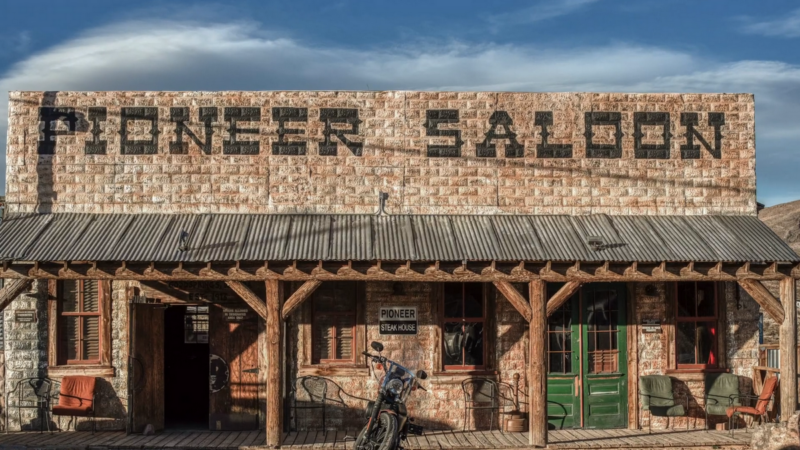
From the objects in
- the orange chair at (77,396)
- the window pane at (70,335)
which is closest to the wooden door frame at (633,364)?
the orange chair at (77,396)

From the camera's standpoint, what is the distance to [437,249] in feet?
41.0

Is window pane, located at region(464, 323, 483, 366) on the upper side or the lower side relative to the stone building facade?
lower

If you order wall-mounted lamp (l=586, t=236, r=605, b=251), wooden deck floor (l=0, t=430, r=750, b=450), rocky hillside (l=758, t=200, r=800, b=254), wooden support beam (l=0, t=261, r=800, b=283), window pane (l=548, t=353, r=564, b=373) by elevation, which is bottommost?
wooden deck floor (l=0, t=430, r=750, b=450)

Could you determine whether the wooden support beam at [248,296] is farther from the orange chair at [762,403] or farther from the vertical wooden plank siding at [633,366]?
the orange chair at [762,403]

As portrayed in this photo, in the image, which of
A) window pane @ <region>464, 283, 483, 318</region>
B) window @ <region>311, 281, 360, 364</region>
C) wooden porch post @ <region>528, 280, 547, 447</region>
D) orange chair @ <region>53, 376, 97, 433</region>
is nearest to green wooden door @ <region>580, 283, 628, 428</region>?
window pane @ <region>464, 283, 483, 318</region>

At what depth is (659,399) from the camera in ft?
45.0

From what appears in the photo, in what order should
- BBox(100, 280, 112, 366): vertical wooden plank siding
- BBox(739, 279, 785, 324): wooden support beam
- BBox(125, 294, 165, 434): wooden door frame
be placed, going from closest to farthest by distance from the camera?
BBox(739, 279, 785, 324): wooden support beam
BBox(125, 294, 165, 434): wooden door frame
BBox(100, 280, 112, 366): vertical wooden plank siding

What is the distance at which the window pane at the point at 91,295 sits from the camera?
45.9 ft

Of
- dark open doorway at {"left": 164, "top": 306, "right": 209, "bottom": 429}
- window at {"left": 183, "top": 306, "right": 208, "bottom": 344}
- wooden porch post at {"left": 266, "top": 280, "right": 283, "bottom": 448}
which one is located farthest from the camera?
dark open doorway at {"left": 164, "top": 306, "right": 209, "bottom": 429}

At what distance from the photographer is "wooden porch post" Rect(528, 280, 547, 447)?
1229cm

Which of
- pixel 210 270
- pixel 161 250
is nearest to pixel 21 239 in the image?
pixel 161 250

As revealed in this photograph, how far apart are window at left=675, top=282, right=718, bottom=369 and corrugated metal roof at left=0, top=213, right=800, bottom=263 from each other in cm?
124

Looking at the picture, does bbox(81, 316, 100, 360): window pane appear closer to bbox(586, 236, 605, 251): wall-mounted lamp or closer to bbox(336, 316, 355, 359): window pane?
bbox(336, 316, 355, 359): window pane

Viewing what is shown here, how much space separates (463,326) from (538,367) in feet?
6.61
